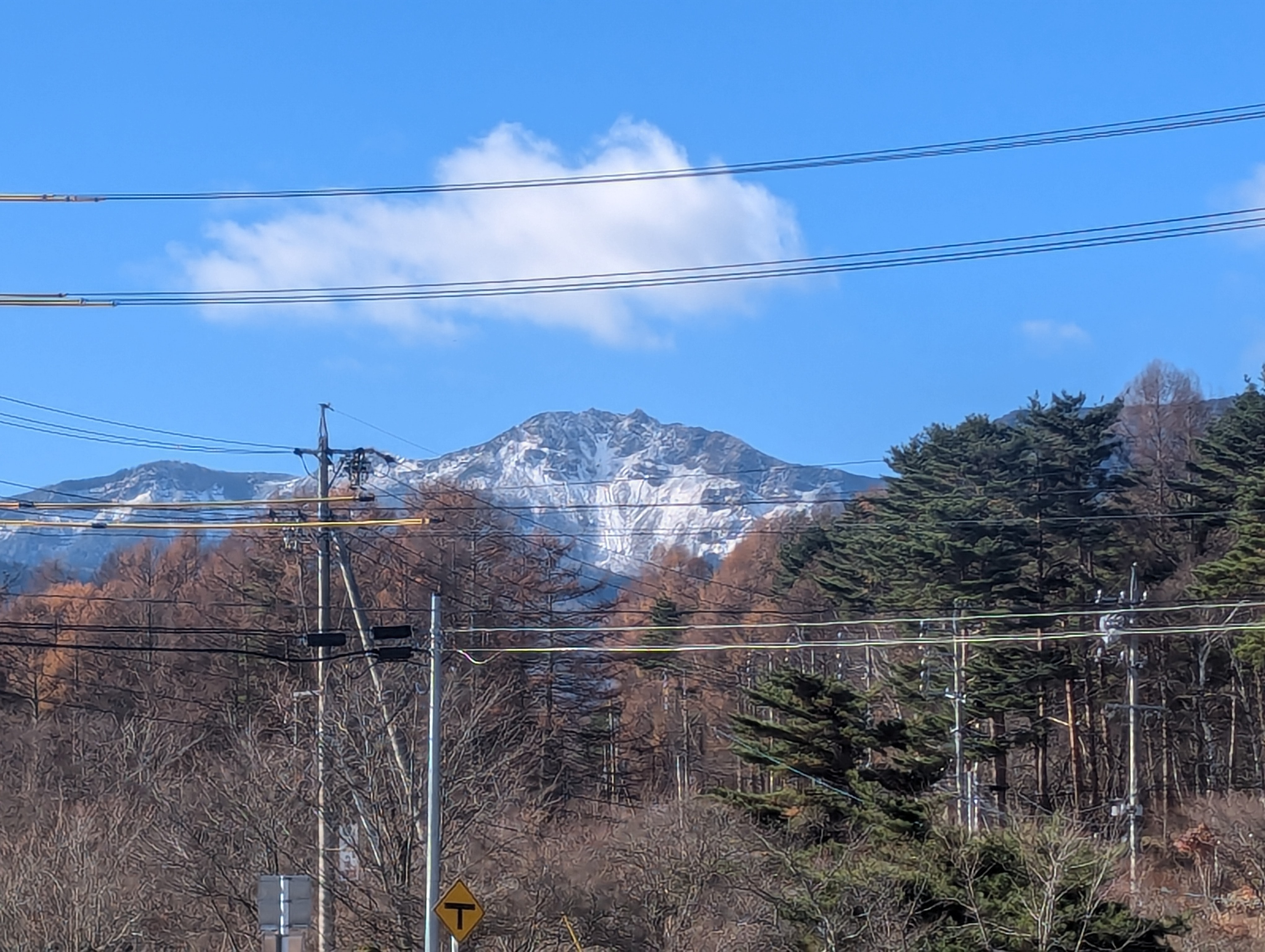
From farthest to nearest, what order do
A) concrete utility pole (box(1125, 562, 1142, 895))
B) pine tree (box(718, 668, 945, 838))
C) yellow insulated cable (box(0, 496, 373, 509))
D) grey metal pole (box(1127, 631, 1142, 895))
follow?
grey metal pole (box(1127, 631, 1142, 895)) → concrete utility pole (box(1125, 562, 1142, 895)) → pine tree (box(718, 668, 945, 838)) → yellow insulated cable (box(0, 496, 373, 509))

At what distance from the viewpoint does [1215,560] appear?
44.7 m

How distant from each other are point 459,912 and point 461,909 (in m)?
0.05

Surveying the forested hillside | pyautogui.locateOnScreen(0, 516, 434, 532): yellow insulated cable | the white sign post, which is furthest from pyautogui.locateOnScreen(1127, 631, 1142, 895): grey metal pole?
pyautogui.locateOnScreen(0, 516, 434, 532): yellow insulated cable

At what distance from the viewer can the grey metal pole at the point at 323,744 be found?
86.0 feet

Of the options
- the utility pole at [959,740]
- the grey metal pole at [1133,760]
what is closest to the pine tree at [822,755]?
the utility pole at [959,740]

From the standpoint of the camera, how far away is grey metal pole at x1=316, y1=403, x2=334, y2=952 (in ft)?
86.0

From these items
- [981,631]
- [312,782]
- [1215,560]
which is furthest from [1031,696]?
[312,782]

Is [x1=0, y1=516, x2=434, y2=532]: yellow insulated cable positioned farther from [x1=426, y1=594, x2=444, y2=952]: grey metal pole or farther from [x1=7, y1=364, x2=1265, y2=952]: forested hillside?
[x1=426, y1=594, x2=444, y2=952]: grey metal pole

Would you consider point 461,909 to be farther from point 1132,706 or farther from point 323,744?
point 1132,706

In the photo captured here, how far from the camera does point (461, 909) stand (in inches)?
832

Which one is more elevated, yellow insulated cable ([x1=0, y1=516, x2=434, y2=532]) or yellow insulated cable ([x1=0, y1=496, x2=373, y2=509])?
yellow insulated cable ([x1=0, y1=496, x2=373, y2=509])

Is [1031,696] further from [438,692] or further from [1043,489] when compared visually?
[438,692]

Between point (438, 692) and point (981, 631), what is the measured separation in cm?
3144

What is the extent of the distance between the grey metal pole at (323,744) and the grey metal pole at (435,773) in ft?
14.1
